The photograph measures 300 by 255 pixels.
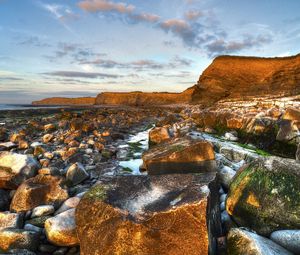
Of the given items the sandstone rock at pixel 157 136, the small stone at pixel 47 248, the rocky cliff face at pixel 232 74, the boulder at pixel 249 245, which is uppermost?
the rocky cliff face at pixel 232 74

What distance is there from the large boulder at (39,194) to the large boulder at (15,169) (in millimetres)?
587

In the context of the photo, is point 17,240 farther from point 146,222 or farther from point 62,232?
point 146,222

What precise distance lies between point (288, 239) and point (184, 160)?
2.41m

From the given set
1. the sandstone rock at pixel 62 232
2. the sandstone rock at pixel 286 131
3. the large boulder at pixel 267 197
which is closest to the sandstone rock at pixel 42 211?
the sandstone rock at pixel 62 232

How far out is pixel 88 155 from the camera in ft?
25.8

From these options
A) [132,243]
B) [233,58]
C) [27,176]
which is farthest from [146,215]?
[233,58]

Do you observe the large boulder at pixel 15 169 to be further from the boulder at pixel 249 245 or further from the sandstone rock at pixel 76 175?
the boulder at pixel 249 245

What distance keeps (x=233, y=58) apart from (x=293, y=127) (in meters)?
42.4

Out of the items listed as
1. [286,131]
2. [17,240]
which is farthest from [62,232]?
[286,131]

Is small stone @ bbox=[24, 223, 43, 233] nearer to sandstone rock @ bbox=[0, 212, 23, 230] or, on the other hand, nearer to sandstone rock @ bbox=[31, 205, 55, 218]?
sandstone rock @ bbox=[0, 212, 23, 230]

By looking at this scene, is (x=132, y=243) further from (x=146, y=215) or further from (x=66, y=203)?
(x=66, y=203)

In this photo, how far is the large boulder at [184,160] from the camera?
17.2 feet

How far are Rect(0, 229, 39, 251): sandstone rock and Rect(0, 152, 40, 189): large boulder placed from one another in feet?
5.94

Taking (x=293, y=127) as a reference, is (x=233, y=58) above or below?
above
